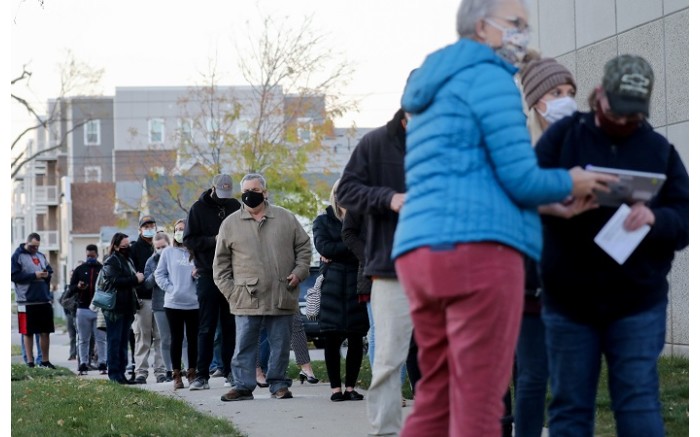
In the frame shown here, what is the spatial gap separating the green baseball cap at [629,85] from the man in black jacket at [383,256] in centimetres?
206

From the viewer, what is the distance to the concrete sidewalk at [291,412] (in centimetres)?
929

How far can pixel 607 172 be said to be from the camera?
505cm

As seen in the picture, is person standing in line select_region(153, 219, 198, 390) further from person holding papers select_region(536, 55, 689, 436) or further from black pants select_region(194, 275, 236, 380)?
person holding papers select_region(536, 55, 689, 436)

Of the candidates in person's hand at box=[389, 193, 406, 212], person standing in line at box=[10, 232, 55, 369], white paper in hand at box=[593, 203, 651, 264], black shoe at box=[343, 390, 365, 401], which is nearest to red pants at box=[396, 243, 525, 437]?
white paper in hand at box=[593, 203, 651, 264]

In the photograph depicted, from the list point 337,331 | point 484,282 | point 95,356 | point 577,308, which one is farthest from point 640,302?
point 95,356

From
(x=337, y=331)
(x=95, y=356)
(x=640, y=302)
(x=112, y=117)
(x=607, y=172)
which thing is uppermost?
(x=112, y=117)

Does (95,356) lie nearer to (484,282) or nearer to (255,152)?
(255,152)

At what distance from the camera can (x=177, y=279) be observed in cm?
1440

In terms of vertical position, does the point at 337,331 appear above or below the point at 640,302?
below

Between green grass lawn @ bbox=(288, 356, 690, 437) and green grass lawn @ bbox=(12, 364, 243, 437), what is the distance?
2073mm

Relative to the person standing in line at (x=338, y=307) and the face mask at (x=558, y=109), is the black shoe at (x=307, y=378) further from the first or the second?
the face mask at (x=558, y=109)

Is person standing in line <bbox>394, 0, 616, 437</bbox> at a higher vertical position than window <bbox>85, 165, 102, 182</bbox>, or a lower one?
lower

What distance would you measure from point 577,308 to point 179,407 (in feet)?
20.3

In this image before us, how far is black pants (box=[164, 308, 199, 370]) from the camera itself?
14.1 metres
